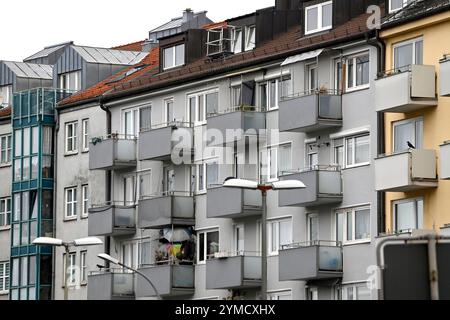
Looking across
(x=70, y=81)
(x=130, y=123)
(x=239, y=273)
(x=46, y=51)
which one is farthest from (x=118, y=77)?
(x=239, y=273)

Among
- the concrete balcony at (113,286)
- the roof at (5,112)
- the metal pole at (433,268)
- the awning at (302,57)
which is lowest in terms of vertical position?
the metal pole at (433,268)

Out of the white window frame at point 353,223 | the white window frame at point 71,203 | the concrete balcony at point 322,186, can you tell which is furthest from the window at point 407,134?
the white window frame at point 71,203

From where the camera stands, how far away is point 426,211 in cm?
4472

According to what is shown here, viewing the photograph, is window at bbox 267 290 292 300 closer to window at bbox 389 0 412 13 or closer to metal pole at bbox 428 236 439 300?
window at bbox 389 0 412 13

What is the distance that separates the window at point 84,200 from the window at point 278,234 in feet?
45.6

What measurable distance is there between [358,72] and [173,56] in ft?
48.0

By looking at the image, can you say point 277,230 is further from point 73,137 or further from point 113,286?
point 73,137

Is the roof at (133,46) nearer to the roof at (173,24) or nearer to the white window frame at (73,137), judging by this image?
the roof at (173,24)

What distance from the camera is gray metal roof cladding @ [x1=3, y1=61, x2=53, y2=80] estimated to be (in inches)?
2918

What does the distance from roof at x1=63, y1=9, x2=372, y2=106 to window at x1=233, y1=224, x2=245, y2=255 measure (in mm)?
5982

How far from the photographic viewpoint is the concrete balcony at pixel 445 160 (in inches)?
1682

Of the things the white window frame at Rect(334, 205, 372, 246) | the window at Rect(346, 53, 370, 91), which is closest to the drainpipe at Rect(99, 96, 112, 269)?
the white window frame at Rect(334, 205, 372, 246)

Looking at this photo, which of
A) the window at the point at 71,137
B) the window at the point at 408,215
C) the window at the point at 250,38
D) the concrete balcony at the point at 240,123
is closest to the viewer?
the window at the point at 408,215
